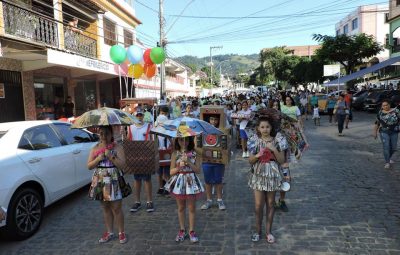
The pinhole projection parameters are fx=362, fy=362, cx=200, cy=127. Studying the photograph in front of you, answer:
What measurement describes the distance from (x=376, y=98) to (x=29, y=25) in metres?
20.9

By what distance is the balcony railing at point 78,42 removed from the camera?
47.9 feet

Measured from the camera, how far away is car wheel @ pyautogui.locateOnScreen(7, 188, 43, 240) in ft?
14.9

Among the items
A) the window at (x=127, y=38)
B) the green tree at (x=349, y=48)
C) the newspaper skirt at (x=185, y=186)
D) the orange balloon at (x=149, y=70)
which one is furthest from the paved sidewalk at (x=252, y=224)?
the green tree at (x=349, y=48)

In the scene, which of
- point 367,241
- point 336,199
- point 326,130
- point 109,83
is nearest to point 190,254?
point 367,241

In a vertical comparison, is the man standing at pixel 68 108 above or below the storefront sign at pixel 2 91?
below

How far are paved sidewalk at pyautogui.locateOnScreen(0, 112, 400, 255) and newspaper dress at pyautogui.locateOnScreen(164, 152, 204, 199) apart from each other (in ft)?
2.16

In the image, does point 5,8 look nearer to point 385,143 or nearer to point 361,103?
point 385,143

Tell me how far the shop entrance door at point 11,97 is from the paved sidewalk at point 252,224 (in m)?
6.82

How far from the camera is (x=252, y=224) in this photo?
5.03m

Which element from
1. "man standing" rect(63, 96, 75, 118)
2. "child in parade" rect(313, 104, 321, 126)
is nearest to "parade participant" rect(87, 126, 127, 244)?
"man standing" rect(63, 96, 75, 118)

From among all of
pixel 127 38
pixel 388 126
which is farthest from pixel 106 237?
pixel 127 38

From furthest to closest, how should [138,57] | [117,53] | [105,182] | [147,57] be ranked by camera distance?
[147,57] < [138,57] < [117,53] < [105,182]

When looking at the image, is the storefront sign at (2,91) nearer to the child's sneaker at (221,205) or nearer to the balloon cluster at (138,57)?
the balloon cluster at (138,57)

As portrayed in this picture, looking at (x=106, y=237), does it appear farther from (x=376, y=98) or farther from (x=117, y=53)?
(x=376, y=98)
